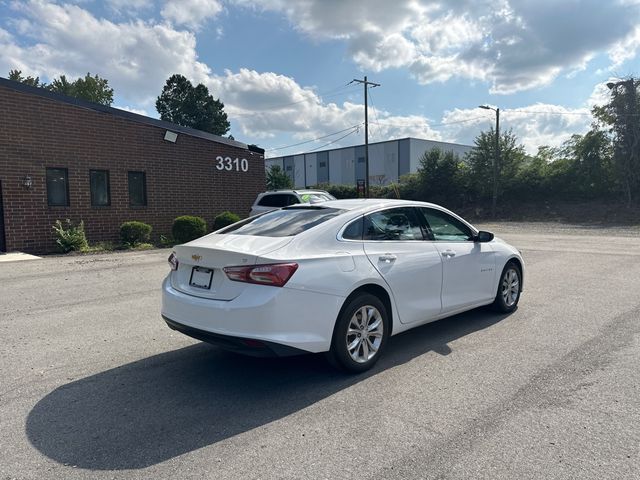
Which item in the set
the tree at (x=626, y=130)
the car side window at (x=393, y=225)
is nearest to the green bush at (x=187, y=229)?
the car side window at (x=393, y=225)

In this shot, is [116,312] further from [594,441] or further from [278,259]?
[594,441]

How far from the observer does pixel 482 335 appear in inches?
213

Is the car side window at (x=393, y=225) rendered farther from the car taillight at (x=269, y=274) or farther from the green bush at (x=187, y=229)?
the green bush at (x=187, y=229)

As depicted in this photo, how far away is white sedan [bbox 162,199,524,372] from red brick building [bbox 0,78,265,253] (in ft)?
39.5

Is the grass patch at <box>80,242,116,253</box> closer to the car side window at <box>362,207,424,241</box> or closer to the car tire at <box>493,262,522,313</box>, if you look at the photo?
the car side window at <box>362,207,424,241</box>

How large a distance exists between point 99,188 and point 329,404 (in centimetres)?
1459

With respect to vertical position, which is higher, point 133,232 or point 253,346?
point 133,232

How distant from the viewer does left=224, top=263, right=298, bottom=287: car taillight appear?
12.3 ft

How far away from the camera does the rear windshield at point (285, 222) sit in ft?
14.6

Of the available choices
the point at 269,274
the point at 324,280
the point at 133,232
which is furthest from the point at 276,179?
the point at 269,274

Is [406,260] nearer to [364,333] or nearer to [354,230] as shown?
[354,230]

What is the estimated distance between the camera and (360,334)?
14.0ft

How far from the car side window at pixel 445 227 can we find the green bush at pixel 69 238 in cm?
1226

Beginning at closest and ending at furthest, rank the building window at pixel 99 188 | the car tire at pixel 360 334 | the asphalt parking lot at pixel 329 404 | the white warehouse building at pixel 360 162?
the asphalt parking lot at pixel 329 404 < the car tire at pixel 360 334 < the building window at pixel 99 188 < the white warehouse building at pixel 360 162
